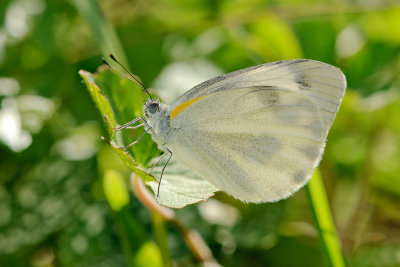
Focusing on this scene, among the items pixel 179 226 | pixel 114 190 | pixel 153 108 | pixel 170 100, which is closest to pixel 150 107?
pixel 153 108

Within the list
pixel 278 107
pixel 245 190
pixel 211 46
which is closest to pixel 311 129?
pixel 278 107

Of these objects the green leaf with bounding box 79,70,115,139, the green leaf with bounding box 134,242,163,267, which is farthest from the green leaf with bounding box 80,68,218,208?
the green leaf with bounding box 134,242,163,267

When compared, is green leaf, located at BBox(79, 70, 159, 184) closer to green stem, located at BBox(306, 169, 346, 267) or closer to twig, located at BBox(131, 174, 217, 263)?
twig, located at BBox(131, 174, 217, 263)

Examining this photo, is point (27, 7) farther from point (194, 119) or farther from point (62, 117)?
point (194, 119)

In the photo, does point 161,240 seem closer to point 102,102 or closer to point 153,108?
point 153,108

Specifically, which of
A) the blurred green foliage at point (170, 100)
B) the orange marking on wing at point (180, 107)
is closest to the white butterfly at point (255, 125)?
the orange marking on wing at point (180, 107)

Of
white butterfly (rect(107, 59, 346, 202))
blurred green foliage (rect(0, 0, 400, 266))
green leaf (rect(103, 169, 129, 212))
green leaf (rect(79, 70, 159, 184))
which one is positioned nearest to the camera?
green leaf (rect(79, 70, 159, 184))
